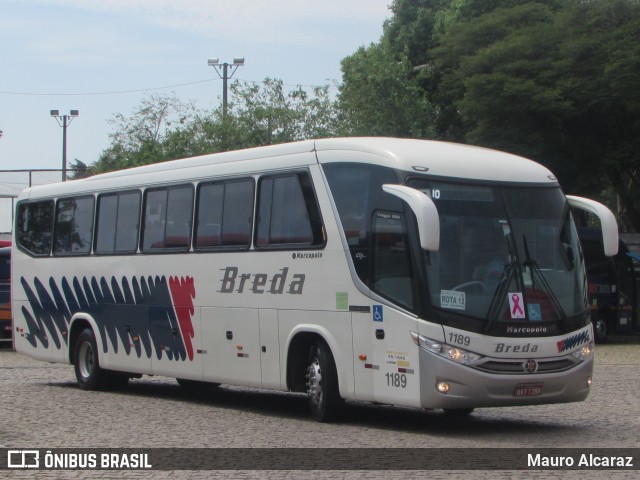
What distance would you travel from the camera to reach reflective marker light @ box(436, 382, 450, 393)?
1246 cm

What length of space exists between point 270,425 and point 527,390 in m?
2.97

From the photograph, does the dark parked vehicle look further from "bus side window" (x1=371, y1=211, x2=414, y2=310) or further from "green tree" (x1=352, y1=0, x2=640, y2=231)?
"bus side window" (x1=371, y1=211, x2=414, y2=310)

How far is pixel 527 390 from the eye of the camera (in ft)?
41.9

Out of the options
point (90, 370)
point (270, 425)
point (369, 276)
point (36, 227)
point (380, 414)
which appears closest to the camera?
point (369, 276)

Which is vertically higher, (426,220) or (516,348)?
(426,220)

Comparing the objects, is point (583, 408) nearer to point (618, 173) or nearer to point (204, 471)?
point (204, 471)

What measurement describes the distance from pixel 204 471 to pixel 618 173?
3421 cm

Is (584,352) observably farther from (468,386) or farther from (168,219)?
(168,219)

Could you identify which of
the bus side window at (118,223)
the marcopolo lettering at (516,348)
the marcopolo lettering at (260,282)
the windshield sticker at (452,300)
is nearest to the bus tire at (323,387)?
the marcopolo lettering at (260,282)

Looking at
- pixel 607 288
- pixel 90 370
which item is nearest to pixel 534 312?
pixel 90 370

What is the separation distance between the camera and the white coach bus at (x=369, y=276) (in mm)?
12648

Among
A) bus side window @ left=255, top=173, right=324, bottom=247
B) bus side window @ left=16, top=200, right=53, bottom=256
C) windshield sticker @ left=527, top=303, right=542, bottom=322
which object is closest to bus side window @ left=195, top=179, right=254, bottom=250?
bus side window @ left=255, top=173, right=324, bottom=247

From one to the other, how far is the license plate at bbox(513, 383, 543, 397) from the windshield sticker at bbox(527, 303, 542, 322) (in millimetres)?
678

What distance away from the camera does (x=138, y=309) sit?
59.2 feet
